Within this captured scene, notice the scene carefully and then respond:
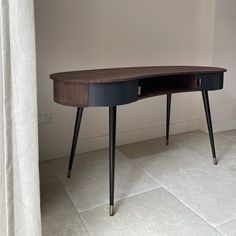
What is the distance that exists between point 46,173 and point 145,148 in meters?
0.92

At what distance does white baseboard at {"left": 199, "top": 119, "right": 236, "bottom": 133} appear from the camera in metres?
2.92

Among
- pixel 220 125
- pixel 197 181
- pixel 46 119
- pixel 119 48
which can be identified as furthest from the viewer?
pixel 220 125

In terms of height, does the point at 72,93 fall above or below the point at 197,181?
above

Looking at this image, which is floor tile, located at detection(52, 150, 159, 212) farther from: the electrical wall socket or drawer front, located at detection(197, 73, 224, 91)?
drawer front, located at detection(197, 73, 224, 91)

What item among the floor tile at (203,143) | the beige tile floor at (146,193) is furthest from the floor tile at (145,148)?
the floor tile at (203,143)

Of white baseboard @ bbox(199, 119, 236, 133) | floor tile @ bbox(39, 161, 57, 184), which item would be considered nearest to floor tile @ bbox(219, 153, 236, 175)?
white baseboard @ bbox(199, 119, 236, 133)

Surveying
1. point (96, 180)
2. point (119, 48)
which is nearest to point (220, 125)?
point (119, 48)

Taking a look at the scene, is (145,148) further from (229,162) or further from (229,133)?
(229,133)

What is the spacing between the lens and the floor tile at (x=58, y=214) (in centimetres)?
139

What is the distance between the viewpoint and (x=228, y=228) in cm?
141

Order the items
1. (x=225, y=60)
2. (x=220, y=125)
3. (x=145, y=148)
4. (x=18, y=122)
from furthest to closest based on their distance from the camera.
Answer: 1. (x=220, y=125)
2. (x=225, y=60)
3. (x=145, y=148)
4. (x=18, y=122)

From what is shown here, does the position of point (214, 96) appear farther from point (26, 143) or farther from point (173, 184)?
point (26, 143)

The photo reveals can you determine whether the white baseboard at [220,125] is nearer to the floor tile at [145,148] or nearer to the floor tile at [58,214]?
the floor tile at [145,148]

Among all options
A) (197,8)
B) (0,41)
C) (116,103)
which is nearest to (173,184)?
(116,103)
